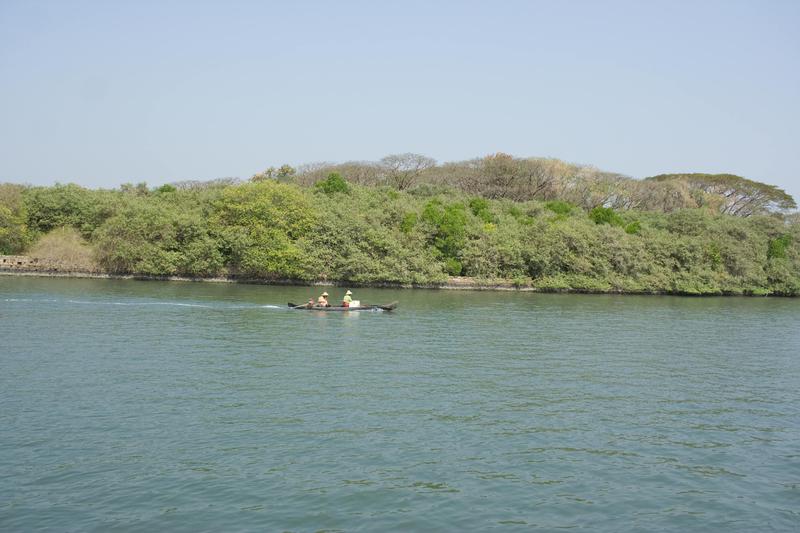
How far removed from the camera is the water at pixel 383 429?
1317 centimetres

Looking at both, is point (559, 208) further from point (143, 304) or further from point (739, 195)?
point (143, 304)

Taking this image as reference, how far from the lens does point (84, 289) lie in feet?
173

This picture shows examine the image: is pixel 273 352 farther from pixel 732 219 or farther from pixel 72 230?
pixel 732 219

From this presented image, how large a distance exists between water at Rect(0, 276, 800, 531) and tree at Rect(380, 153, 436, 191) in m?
71.5

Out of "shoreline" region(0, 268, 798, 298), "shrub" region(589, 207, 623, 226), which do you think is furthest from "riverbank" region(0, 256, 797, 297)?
"shrub" region(589, 207, 623, 226)

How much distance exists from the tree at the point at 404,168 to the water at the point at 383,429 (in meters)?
71.5

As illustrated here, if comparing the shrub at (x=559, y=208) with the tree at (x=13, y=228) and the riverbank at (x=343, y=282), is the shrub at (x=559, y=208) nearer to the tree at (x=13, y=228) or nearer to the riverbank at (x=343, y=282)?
the riverbank at (x=343, y=282)

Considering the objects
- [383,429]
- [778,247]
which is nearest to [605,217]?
[778,247]

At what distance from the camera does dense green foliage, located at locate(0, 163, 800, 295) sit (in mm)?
67625

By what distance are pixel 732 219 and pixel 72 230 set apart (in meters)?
75.8

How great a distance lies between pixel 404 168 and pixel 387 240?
3826 centimetres

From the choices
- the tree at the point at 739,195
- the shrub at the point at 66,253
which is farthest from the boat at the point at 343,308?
the tree at the point at 739,195

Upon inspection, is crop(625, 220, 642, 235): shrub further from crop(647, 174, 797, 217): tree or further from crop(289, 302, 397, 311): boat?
crop(289, 302, 397, 311): boat

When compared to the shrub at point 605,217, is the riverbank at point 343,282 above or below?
below
